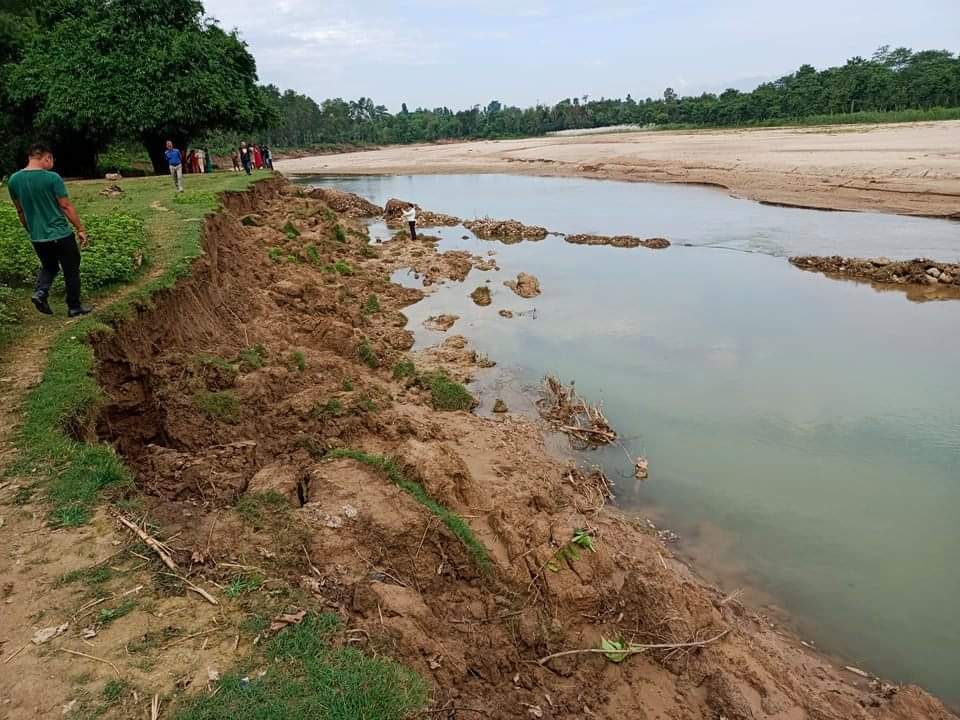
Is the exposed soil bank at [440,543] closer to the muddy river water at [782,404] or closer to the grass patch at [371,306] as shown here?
the muddy river water at [782,404]

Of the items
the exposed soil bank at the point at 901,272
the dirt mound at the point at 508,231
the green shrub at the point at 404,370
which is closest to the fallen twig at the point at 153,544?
the green shrub at the point at 404,370

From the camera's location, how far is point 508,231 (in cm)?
2719

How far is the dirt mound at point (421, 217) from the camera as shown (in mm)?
31000

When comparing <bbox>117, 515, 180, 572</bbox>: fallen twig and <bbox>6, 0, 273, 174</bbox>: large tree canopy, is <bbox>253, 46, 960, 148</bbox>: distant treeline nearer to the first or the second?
<bbox>6, 0, 273, 174</bbox>: large tree canopy

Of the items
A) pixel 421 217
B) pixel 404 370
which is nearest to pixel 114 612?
pixel 404 370

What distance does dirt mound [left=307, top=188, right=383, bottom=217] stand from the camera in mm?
33094

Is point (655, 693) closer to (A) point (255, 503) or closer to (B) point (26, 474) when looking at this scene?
(A) point (255, 503)

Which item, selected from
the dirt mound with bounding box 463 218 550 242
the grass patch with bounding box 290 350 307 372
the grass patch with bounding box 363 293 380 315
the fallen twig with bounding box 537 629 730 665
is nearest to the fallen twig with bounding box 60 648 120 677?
the fallen twig with bounding box 537 629 730 665

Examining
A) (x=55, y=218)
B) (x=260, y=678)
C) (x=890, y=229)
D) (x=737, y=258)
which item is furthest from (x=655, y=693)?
(x=890, y=229)

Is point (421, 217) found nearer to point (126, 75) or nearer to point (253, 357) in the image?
point (126, 75)

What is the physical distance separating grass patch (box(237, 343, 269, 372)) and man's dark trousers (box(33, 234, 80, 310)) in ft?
7.18

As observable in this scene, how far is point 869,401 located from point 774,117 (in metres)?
71.2

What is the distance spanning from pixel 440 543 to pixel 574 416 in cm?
556

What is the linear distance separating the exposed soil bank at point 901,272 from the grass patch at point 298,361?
16.9m
